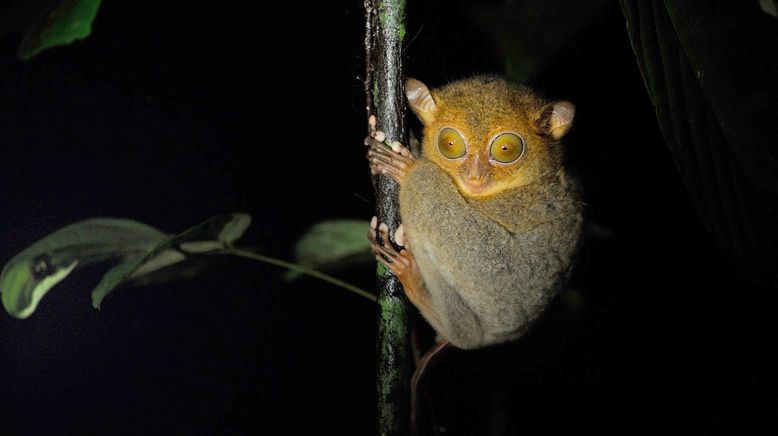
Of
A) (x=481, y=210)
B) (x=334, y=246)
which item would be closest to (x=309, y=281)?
(x=334, y=246)

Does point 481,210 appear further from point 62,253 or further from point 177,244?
point 62,253

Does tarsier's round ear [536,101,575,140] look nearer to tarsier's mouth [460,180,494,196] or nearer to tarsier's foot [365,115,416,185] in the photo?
tarsier's mouth [460,180,494,196]

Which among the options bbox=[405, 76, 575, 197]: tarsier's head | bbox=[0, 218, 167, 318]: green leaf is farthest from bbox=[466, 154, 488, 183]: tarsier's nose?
bbox=[0, 218, 167, 318]: green leaf

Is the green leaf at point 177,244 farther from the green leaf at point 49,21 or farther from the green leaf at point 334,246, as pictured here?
the green leaf at point 49,21

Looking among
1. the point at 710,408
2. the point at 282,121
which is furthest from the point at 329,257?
the point at 710,408

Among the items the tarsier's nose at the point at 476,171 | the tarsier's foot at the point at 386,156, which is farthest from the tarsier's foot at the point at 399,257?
the tarsier's nose at the point at 476,171

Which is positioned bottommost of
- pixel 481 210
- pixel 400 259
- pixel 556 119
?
pixel 400 259
